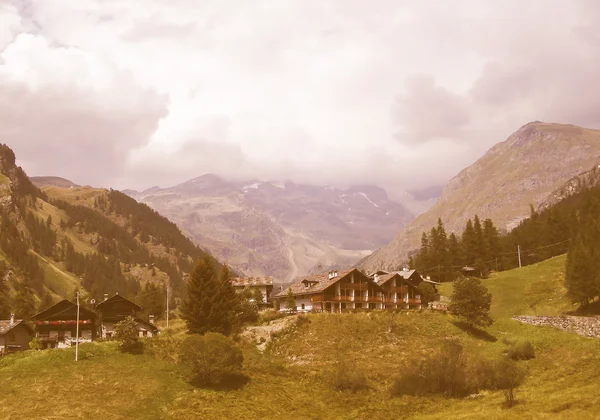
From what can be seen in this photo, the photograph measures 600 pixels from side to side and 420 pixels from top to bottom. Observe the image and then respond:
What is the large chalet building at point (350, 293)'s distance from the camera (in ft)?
328

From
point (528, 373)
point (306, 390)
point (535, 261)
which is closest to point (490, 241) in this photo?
point (535, 261)

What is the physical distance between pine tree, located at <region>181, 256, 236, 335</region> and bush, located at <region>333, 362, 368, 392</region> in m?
23.1

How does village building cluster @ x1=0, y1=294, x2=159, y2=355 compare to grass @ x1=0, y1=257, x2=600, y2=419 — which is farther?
village building cluster @ x1=0, y1=294, x2=159, y2=355

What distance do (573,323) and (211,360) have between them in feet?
197

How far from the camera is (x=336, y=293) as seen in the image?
3989 inches

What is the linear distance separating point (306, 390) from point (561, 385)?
92.7 feet

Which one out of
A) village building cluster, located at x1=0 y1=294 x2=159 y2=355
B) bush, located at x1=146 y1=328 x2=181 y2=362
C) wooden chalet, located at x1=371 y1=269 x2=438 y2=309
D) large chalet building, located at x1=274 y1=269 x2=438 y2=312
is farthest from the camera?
wooden chalet, located at x1=371 y1=269 x2=438 y2=309

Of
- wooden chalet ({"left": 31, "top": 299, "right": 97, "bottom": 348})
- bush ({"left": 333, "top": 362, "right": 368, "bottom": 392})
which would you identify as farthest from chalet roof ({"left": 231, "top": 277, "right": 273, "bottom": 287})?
bush ({"left": 333, "top": 362, "right": 368, "bottom": 392})

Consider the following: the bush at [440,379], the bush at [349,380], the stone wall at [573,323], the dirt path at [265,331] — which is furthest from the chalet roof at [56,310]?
the stone wall at [573,323]

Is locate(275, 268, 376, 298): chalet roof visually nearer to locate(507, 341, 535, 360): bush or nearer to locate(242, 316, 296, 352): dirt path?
locate(242, 316, 296, 352): dirt path

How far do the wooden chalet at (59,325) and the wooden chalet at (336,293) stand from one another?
36522mm

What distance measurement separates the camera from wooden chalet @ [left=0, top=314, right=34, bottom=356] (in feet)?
261

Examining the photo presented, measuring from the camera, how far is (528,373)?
2608 inches

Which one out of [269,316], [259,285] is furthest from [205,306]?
[259,285]
